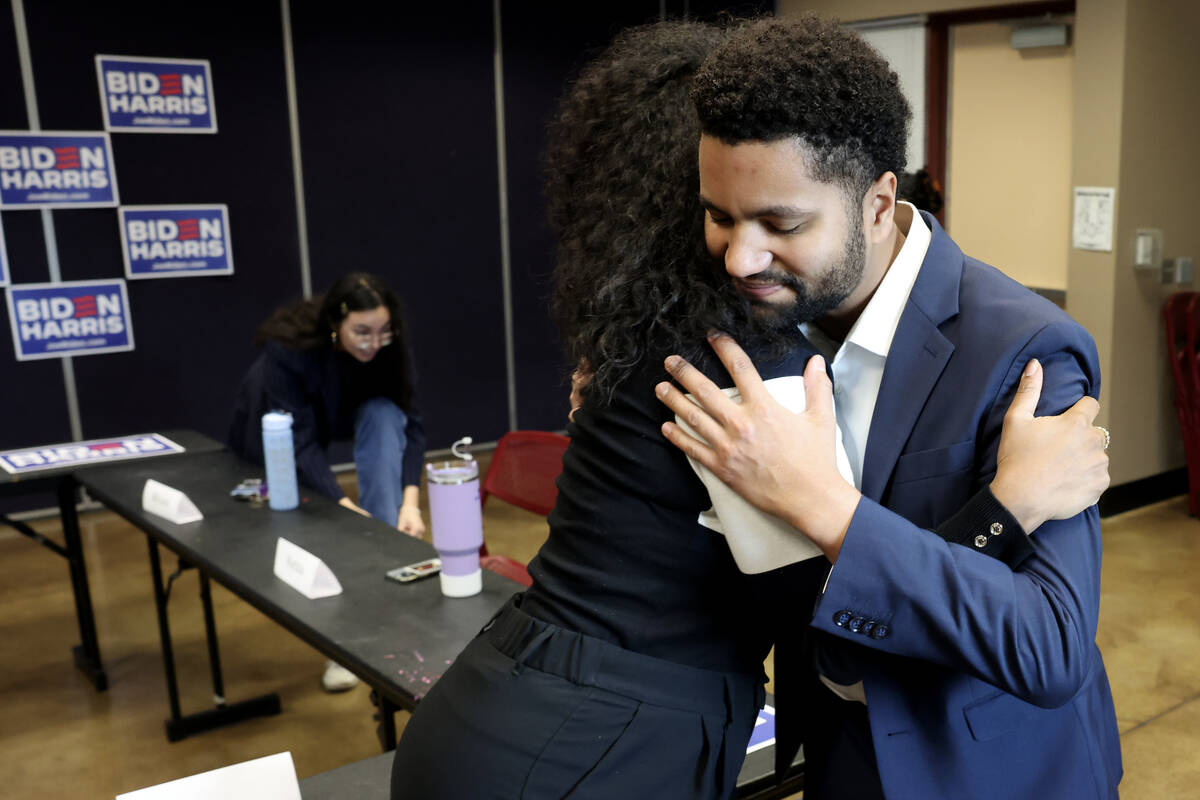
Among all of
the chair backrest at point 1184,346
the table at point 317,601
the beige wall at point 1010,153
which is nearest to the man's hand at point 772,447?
the table at point 317,601

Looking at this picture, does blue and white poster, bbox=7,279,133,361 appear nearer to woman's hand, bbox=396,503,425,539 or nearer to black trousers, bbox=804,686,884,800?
woman's hand, bbox=396,503,425,539

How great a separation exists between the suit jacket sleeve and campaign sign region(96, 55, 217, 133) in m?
4.73

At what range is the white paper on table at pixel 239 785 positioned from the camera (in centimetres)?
129

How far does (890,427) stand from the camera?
1.04 metres

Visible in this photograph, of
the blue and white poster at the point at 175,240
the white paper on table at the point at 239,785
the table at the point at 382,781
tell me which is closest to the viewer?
the white paper on table at the point at 239,785

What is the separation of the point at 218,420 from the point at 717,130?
475cm

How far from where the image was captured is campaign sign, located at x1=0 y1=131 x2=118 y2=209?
4641 millimetres

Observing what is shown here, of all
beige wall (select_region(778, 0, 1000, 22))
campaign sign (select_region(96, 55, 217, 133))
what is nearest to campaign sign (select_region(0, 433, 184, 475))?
campaign sign (select_region(96, 55, 217, 133))

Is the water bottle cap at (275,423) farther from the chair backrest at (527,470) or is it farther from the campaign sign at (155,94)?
the campaign sign at (155,94)

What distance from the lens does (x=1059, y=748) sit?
108 cm

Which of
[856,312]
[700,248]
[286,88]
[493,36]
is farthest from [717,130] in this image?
[493,36]

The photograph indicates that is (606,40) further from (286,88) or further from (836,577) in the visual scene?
(836,577)

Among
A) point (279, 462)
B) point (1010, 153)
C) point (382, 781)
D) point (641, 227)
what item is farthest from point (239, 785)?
point (1010, 153)

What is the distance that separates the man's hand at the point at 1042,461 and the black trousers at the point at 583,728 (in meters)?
0.33
